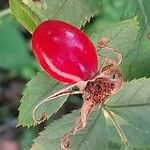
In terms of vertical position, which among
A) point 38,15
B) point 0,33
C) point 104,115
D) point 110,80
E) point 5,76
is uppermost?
point 38,15

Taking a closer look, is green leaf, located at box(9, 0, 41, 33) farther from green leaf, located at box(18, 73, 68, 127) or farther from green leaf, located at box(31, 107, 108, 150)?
green leaf, located at box(31, 107, 108, 150)

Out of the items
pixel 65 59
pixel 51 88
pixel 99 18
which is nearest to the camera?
pixel 65 59

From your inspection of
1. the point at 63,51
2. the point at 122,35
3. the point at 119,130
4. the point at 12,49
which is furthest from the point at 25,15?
the point at 12,49

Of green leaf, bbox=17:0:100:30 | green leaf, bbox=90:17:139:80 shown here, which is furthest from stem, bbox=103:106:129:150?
green leaf, bbox=17:0:100:30

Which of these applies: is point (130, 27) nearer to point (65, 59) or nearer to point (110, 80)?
point (110, 80)

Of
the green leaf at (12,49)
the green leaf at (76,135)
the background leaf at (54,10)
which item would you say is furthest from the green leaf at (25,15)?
the green leaf at (12,49)

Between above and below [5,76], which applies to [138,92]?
above

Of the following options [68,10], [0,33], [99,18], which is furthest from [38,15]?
[0,33]
